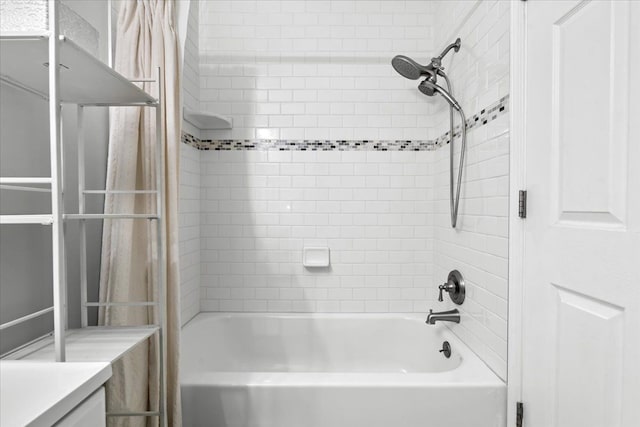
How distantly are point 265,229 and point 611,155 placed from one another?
187cm

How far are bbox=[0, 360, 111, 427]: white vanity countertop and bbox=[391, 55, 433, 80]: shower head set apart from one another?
1772 millimetres

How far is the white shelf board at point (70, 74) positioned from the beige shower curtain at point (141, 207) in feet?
0.52

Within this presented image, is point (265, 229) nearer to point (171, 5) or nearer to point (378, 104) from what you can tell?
point (378, 104)

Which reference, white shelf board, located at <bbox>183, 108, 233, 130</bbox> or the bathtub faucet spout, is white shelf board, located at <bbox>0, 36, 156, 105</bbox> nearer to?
white shelf board, located at <bbox>183, 108, 233, 130</bbox>

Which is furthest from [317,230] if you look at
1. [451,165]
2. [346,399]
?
[346,399]

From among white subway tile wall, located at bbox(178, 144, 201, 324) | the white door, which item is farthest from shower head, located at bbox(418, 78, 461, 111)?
white subway tile wall, located at bbox(178, 144, 201, 324)

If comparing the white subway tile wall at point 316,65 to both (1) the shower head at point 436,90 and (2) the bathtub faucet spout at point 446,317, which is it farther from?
(2) the bathtub faucet spout at point 446,317

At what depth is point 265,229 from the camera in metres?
2.50

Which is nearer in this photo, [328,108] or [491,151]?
[491,151]

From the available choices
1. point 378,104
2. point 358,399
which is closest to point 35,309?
point 358,399

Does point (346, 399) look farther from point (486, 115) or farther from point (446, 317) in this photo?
point (486, 115)

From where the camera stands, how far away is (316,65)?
2.48 meters

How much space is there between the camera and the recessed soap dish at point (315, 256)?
2471 millimetres

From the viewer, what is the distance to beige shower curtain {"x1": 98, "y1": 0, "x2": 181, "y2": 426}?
4.73ft
